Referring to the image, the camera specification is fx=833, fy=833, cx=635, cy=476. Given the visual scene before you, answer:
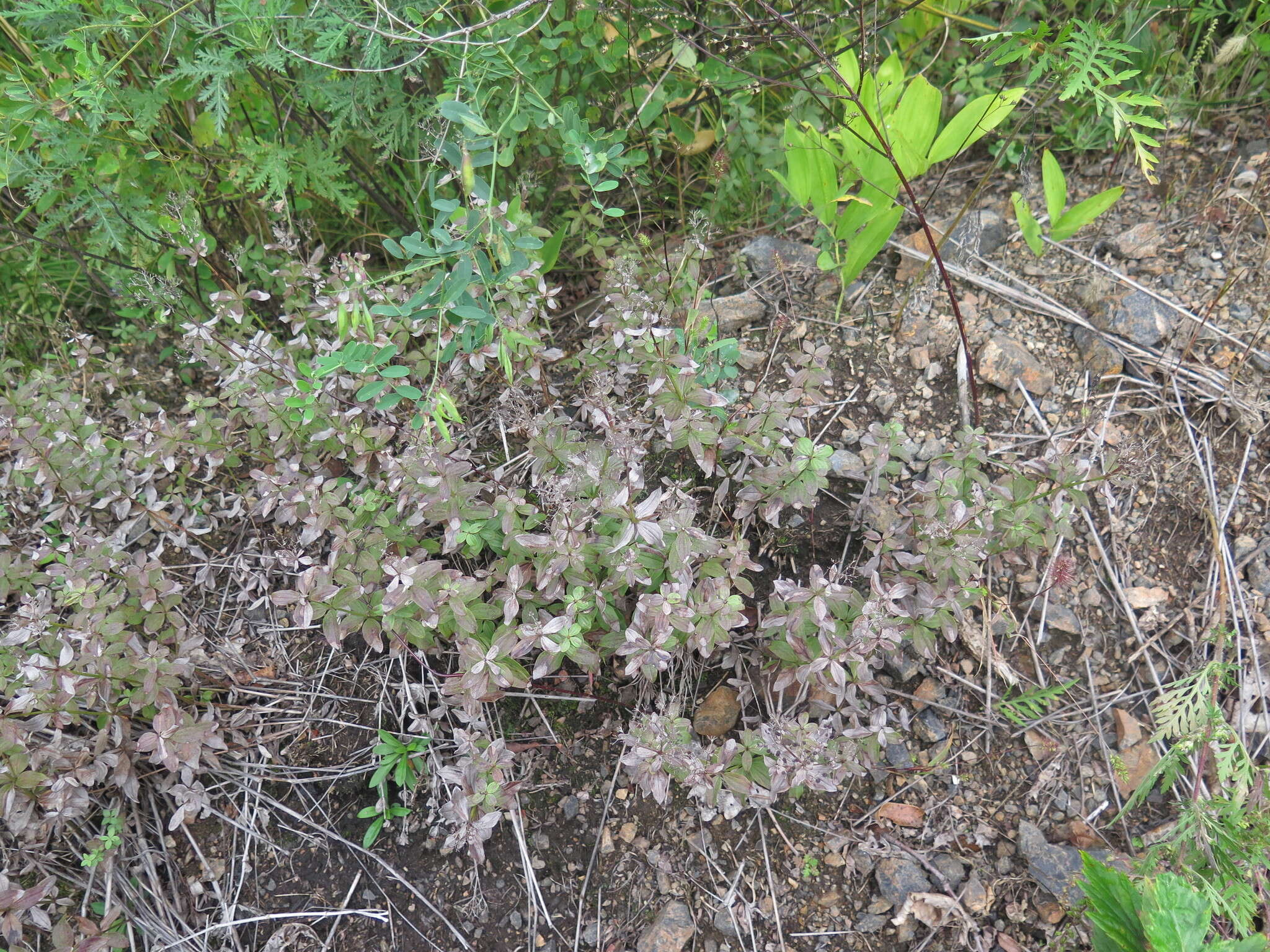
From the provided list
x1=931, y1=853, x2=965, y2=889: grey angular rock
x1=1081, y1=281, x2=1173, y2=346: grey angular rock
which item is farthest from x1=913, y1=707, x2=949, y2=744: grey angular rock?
x1=1081, y1=281, x2=1173, y2=346: grey angular rock

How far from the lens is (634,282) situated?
2096mm

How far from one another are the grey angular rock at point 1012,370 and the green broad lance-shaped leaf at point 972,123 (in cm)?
54

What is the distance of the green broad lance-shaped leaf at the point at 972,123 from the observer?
2.08 m

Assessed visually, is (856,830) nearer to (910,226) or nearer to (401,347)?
(401,347)

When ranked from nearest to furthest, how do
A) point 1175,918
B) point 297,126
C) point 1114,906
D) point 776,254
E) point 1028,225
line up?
point 1175,918 < point 1114,906 < point 1028,225 < point 776,254 < point 297,126

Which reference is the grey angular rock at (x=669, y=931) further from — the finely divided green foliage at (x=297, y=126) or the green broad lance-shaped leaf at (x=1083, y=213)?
the green broad lance-shaped leaf at (x=1083, y=213)

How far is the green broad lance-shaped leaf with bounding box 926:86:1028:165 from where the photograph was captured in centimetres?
208

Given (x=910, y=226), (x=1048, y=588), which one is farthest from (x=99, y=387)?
(x=1048, y=588)

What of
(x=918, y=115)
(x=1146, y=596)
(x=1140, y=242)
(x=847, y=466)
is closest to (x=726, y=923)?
(x=847, y=466)

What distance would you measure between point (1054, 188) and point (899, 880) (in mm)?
1826

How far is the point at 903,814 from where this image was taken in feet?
6.01

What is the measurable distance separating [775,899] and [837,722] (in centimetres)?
39

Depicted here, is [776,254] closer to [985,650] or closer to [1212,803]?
[985,650]

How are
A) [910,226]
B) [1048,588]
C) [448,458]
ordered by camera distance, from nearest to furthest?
1. [448,458]
2. [1048,588]
3. [910,226]
